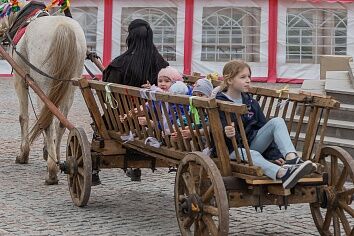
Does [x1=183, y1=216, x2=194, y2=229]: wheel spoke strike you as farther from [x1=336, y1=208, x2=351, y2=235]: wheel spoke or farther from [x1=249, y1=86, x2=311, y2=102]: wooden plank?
[x1=249, y1=86, x2=311, y2=102]: wooden plank

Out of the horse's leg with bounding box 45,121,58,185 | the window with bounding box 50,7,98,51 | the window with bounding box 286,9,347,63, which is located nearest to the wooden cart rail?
the horse's leg with bounding box 45,121,58,185

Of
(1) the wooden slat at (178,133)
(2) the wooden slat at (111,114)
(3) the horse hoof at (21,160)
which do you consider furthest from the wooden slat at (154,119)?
(3) the horse hoof at (21,160)

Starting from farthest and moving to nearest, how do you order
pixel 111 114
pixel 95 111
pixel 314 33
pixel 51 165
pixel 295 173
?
pixel 314 33
pixel 51 165
pixel 95 111
pixel 111 114
pixel 295 173

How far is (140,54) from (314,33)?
14221 mm

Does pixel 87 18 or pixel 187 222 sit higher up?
pixel 87 18

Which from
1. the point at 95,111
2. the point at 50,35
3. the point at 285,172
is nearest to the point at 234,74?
the point at 285,172

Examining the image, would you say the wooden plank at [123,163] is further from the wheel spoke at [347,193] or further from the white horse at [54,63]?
the wheel spoke at [347,193]

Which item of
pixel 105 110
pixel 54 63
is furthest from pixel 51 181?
pixel 105 110

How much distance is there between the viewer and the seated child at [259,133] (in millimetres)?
5828

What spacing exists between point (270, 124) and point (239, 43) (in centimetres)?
1592

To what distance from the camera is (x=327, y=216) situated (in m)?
6.48

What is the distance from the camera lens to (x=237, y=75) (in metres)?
6.46

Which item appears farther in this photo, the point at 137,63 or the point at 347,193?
the point at 137,63

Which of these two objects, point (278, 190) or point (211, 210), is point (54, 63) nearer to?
point (211, 210)
